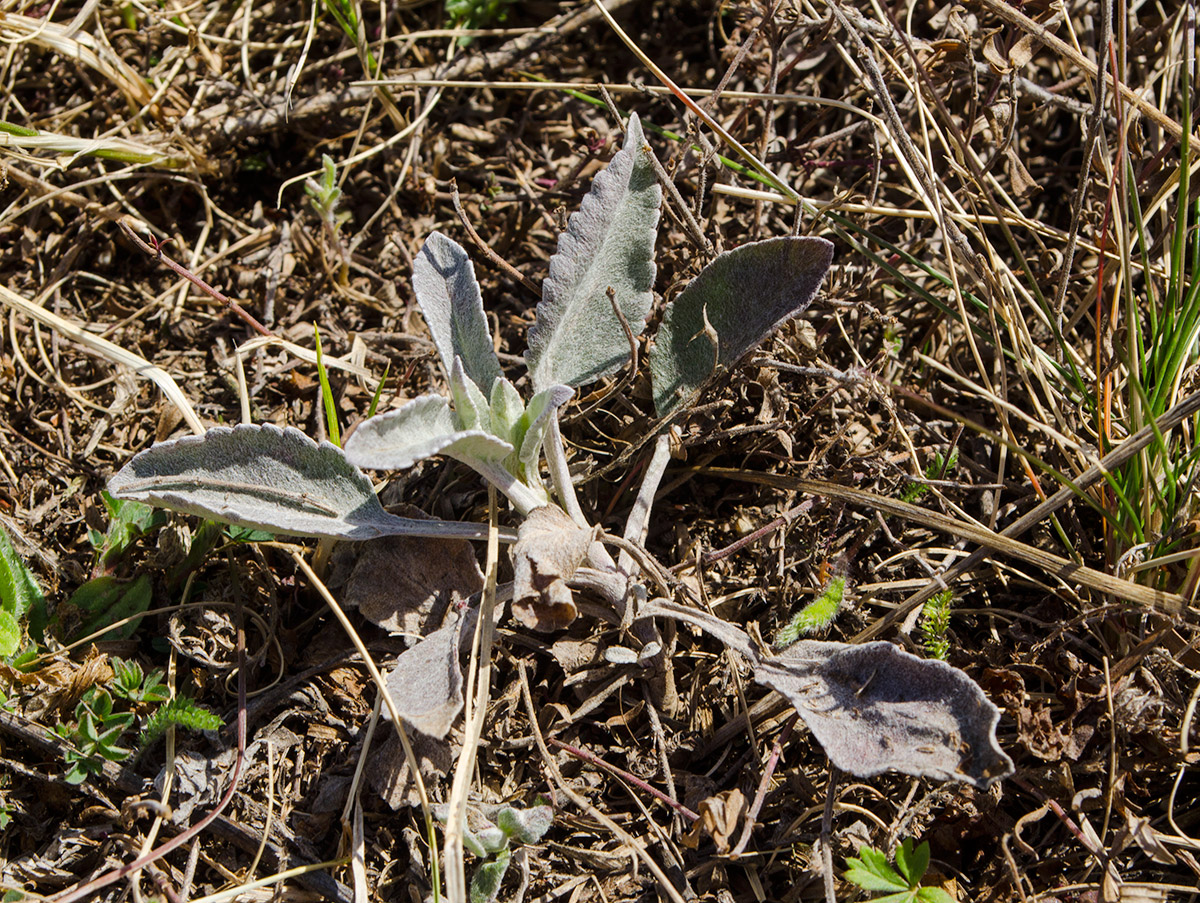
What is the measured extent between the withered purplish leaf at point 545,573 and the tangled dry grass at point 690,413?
0.28m

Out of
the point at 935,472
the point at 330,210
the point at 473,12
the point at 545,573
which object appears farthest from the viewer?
the point at 473,12

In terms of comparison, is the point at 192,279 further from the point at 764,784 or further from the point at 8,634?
the point at 764,784

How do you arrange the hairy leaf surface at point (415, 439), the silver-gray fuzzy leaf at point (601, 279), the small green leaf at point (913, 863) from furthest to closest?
the silver-gray fuzzy leaf at point (601, 279)
the small green leaf at point (913, 863)
the hairy leaf surface at point (415, 439)

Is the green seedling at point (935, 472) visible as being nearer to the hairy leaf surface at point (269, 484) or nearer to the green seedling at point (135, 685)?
the hairy leaf surface at point (269, 484)

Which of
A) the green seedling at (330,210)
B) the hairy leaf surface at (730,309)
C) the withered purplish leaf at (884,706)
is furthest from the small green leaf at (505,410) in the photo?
the green seedling at (330,210)

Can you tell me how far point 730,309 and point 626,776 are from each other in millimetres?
929

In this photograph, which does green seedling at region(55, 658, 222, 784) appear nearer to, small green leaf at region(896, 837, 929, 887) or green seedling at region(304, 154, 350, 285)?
green seedling at region(304, 154, 350, 285)

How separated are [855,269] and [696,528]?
0.75 metres

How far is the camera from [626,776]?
1621mm

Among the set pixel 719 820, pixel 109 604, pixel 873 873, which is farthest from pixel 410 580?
pixel 873 873

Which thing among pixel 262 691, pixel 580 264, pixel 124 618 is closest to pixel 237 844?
pixel 262 691

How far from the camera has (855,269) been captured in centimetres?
210

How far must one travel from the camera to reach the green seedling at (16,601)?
1.70 meters

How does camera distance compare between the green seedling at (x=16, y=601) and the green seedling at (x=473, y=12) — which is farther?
the green seedling at (x=473, y=12)
